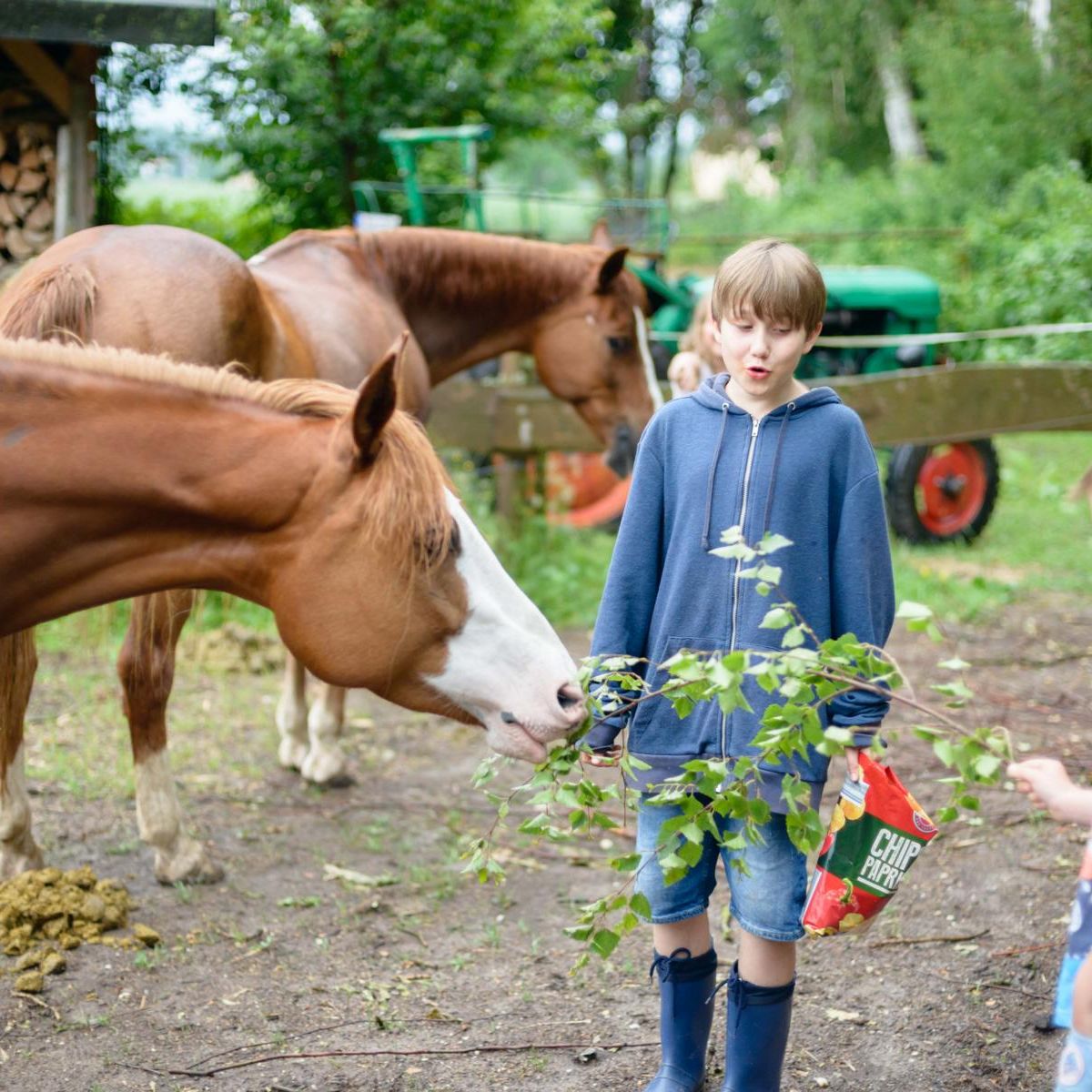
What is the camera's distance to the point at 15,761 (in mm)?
3242

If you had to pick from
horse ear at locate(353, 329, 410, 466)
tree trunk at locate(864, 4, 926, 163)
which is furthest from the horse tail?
tree trunk at locate(864, 4, 926, 163)

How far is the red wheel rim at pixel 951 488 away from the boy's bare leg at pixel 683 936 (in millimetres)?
6061

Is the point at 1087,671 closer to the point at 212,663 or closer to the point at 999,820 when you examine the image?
the point at 999,820

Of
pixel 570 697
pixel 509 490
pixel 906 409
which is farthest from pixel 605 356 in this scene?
pixel 570 697

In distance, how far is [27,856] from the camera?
10.9 ft

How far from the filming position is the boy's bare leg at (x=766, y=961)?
221 centimetres

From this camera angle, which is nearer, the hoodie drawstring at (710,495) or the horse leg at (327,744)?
the hoodie drawstring at (710,495)

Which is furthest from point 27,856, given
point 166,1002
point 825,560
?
point 825,560

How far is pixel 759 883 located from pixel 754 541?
609 millimetres

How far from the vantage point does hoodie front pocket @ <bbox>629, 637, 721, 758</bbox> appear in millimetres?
2191

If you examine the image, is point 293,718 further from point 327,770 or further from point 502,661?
point 502,661

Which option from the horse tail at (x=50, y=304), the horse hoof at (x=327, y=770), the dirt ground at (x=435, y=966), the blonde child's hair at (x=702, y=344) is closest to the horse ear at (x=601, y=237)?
the blonde child's hair at (x=702, y=344)

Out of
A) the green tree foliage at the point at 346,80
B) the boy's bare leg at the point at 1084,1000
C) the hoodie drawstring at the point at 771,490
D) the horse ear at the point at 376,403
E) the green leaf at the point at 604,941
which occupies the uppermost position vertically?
the green tree foliage at the point at 346,80

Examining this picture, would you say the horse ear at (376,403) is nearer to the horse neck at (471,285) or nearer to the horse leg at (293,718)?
the horse leg at (293,718)
